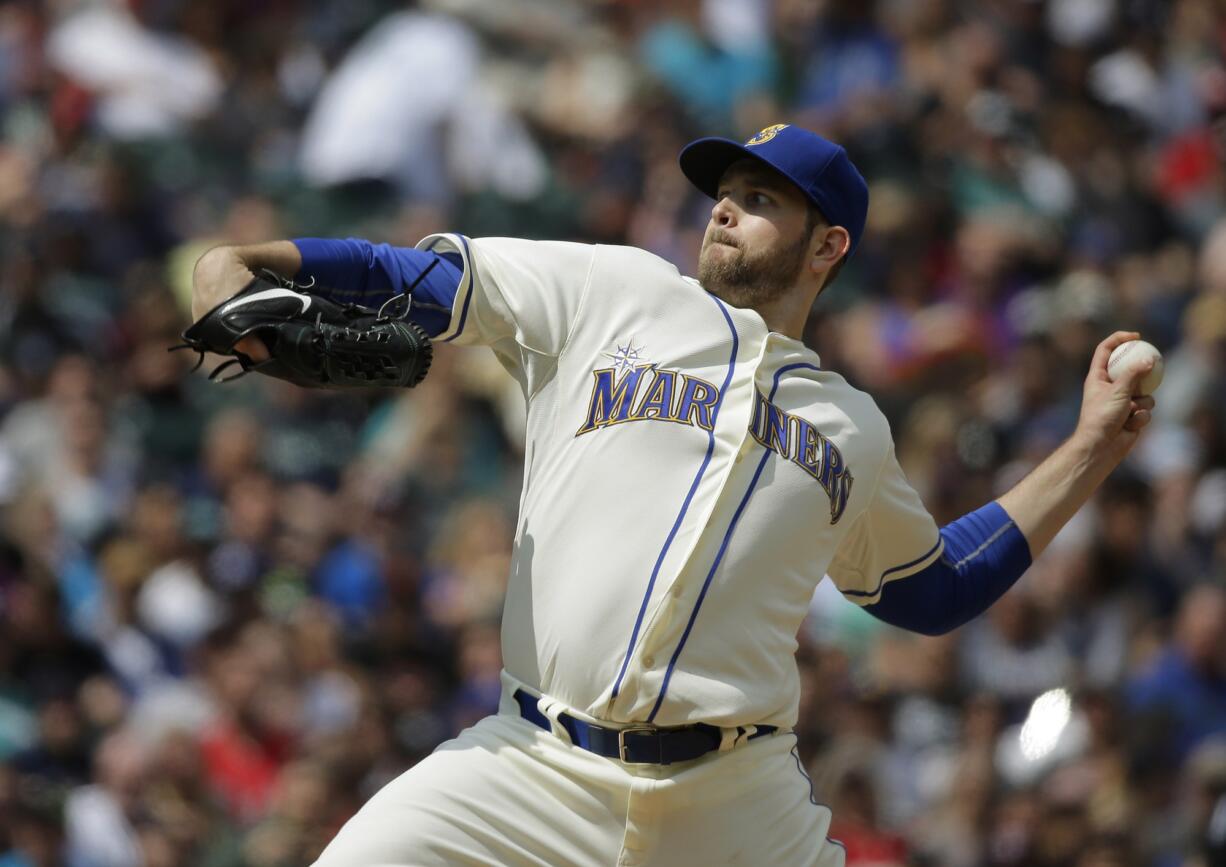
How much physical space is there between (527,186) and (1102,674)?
14.5 feet

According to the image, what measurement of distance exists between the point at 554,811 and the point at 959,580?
3.93ft

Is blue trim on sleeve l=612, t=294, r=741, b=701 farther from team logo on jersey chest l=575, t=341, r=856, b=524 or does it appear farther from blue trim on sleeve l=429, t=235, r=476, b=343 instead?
blue trim on sleeve l=429, t=235, r=476, b=343

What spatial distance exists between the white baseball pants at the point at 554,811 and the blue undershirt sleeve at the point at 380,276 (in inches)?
34.3

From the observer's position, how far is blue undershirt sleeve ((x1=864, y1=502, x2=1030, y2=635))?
4.39 meters

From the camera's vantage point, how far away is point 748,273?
13.7ft

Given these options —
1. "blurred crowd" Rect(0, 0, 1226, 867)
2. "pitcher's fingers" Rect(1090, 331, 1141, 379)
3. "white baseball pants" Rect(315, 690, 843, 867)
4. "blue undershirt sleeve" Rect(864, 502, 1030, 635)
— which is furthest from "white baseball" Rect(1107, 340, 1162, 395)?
"blurred crowd" Rect(0, 0, 1226, 867)

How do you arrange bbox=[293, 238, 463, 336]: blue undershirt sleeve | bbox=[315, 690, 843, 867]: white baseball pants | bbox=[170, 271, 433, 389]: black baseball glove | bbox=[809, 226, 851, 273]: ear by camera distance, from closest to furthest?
bbox=[170, 271, 433, 389]: black baseball glove → bbox=[315, 690, 843, 867]: white baseball pants → bbox=[293, 238, 463, 336]: blue undershirt sleeve → bbox=[809, 226, 851, 273]: ear

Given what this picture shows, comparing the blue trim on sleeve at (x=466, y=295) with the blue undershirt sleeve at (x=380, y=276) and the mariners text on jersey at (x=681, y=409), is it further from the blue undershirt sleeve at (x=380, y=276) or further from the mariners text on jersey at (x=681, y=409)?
the mariners text on jersey at (x=681, y=409)

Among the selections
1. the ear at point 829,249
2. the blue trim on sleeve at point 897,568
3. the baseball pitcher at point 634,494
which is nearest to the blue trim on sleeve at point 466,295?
the baseball pitcher at point 634,494

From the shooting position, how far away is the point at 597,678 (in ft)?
12.3

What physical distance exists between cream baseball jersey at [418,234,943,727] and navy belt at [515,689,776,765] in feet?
0.12

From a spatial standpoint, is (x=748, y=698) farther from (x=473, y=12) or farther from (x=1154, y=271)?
(x=473, y=12)

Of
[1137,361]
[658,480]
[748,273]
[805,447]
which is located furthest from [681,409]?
[1137,361]

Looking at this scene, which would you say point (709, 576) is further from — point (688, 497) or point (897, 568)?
point (897, 568)
